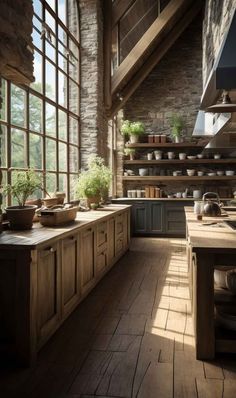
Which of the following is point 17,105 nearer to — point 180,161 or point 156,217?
point 156,217

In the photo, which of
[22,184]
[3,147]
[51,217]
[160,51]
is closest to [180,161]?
[160,51]

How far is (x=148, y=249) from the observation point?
6520 mm

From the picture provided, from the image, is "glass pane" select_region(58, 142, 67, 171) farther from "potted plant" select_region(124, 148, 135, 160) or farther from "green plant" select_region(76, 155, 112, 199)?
"potted plant" select_region(124, 148, 135, 160)

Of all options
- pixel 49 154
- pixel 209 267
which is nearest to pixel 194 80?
pixel 49 154

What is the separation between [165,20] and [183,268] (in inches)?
193

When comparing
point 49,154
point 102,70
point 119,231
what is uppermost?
point 102,70

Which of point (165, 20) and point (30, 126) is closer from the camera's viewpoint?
point (30, 126)

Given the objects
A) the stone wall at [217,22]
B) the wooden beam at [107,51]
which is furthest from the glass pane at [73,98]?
the stone wall at [217,22]

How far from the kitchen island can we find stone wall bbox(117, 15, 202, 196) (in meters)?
5.43

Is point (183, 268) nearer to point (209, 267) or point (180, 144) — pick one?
point (209, 267)

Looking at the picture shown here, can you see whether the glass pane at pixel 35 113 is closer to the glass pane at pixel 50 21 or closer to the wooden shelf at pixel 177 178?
the glass pane at pixel 50 21

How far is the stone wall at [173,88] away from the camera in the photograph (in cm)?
859

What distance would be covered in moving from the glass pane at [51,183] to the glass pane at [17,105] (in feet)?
3.28

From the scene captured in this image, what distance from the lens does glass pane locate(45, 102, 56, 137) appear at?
469 cm
